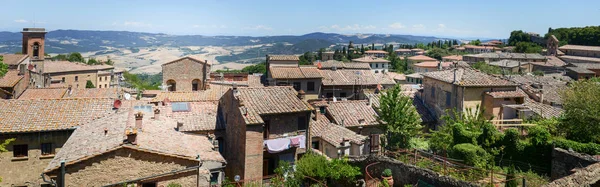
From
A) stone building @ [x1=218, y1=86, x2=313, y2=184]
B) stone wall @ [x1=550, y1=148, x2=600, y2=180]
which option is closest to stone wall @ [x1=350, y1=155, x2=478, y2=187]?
stone building @ [x1=218, y1=86, x2=313, y2=184]

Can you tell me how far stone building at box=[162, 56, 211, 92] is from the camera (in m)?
54.6

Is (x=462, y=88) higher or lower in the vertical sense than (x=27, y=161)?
higher

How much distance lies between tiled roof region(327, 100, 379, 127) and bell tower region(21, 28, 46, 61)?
160ft

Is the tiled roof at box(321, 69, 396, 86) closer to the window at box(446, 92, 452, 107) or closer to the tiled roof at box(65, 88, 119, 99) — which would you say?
the window at box(446, 92, 452, 107)

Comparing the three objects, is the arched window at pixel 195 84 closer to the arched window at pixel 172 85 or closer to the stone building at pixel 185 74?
the stone building at pixel 185 74

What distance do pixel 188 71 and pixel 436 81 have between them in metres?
32.5

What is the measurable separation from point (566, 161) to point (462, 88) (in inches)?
500

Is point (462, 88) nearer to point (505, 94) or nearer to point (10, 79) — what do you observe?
point (505, 94)

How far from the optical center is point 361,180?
19.2m

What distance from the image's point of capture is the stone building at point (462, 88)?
3250 centimetres

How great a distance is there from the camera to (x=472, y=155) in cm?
2078

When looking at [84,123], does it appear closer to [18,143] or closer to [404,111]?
[18,143]

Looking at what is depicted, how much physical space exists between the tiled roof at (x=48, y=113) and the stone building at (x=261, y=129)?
7652mm

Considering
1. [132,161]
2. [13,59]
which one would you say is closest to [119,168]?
[132,161]
